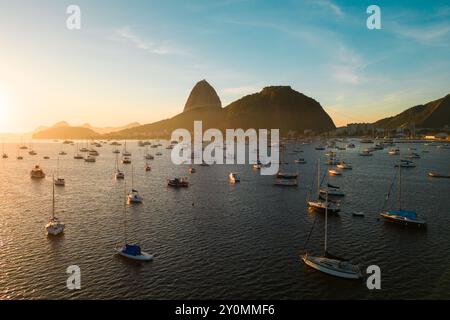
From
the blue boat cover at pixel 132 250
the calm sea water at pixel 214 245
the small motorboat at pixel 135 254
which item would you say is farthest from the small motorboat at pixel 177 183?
the blue boat cover at pixel 132 250

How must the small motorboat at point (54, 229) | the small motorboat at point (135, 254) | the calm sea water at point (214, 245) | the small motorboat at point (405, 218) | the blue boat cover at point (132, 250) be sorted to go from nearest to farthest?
the calm sea water at point (214, 245), the small motorboat at point (135, 254), the blue boat cover at point (132, 250), the small motorboat at point (54, 229), the small motorboat at point (405, 218)

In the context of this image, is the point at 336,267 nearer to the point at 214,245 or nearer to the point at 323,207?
the point at 214,245

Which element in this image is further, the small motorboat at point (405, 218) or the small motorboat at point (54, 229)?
the small motorboat at point (405, 218)

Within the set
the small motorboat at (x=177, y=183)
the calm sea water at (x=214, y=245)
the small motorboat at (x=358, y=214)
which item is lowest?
the calm sea water at (x=214, y=245)

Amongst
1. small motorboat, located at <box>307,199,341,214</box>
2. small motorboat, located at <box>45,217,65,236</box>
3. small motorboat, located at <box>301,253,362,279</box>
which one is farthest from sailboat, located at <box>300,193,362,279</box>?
small motorboat, located at <box>45,217,65,236</box>

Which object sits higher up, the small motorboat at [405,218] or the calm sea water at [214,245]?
the small motorboat at [405,218]

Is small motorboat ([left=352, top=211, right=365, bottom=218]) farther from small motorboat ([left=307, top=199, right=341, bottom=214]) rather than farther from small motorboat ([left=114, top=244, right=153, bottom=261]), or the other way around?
small motorboat ([left=114, top=244, right=153, bottom=261])

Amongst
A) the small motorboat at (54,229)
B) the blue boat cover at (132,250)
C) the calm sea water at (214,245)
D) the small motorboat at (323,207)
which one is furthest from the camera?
the small motorboat at (323,207)

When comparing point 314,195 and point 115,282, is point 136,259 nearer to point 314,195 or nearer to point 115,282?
point 115,282

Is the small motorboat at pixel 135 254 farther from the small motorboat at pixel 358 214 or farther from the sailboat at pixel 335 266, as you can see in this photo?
the small motorboat at pixel 358 214
